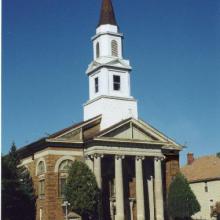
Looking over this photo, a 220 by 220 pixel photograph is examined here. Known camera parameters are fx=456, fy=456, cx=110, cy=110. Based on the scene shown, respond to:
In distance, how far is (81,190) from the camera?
141ft

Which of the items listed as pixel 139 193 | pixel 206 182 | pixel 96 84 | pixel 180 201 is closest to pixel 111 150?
Result: pixel 139 193

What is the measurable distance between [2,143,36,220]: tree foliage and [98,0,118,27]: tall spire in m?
19.5

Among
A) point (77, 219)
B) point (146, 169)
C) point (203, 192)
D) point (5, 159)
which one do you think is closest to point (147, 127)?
point (146, 169)

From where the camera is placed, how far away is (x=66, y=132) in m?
48.7

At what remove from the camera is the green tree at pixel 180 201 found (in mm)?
50094

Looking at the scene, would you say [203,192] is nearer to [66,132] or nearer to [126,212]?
[126,212]

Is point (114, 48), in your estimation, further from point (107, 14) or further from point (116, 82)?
point (107, 14)

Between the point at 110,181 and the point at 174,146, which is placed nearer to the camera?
the point at 110,181

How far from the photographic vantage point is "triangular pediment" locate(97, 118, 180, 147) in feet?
158

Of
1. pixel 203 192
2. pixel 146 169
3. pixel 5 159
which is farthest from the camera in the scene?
pixel 203 192

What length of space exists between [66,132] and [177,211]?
15.0 meters

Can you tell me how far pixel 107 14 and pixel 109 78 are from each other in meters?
8.67

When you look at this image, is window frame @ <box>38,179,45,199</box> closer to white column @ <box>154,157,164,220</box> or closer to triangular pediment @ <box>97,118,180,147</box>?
triangular pediment @ <box>97,118,180,147</box>

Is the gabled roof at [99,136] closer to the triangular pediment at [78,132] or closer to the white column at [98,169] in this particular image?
the triangular pediment at [78,132]
